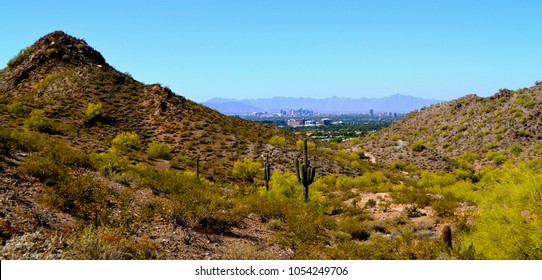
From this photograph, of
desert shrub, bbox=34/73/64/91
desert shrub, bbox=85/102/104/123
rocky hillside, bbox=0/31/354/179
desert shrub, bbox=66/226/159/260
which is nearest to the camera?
desert shrub, bbox=66/226/159/260

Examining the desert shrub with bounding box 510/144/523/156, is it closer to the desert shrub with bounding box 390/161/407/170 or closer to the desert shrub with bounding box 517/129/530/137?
the desert shrub with bounding box 517/129/530/137

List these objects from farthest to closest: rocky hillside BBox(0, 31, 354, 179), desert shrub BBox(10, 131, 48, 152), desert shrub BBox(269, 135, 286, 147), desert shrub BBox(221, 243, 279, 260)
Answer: desert shrub BBox(269, 135, 286, 147) < rocky hillside BBox(0, 31, 354, 179) < desert shrub BBox(10, 131, 48, 152) < desert shrub BBox(221, 243, 279, 260)

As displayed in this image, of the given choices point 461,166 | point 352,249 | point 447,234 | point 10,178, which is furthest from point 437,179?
point 10,178

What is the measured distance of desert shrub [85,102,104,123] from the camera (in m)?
40.3

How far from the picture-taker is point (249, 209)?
16.2 m

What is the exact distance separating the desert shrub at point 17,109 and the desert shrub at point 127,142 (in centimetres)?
1021

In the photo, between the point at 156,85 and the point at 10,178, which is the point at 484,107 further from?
the point at 10,178

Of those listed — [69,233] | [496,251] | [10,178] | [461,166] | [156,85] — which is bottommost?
[461,166]

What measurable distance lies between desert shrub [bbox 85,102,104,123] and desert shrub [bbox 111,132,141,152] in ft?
18.8

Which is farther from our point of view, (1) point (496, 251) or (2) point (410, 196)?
(2) point (410, 196)

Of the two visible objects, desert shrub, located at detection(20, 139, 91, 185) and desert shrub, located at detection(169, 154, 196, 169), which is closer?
desert shrub, located at detection(20, 139, 91, 185)

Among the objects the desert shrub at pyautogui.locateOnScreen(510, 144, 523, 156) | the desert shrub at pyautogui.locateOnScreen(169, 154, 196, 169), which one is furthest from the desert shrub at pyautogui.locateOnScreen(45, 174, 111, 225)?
the desert shrub at pyautogui.locateOnScreen(510, 144, 523, 156)

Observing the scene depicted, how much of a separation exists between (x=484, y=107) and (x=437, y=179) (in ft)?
95.4
